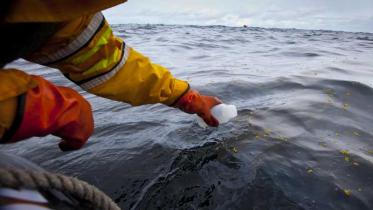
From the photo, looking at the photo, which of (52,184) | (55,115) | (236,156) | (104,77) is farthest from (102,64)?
(236,156)

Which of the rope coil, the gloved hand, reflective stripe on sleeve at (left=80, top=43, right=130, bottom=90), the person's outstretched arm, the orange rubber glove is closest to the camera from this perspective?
the rope coil

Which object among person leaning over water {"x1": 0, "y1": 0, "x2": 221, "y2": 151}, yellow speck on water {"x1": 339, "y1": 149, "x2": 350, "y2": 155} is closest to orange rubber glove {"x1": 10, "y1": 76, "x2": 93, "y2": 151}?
person leaning over water {"x1": 0, "y1": 0, "x2": 221, "y2": 151}

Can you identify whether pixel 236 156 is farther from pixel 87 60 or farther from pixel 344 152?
pixel 87 60

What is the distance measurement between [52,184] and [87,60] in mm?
776

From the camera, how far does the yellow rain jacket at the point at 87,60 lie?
145 centimetres

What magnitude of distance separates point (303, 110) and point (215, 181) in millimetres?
2221

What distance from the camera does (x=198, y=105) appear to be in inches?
104

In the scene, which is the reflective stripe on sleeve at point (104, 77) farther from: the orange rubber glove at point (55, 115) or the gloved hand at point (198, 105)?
the gloved hand at point (198, 105)

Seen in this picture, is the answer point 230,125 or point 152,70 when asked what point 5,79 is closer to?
point 152,70

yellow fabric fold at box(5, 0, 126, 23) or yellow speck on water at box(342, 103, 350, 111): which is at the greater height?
yellow fabric fold at box(5, 0, 126, 23)

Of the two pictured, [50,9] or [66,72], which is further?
[66,72]

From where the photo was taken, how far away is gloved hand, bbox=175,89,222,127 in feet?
8.38

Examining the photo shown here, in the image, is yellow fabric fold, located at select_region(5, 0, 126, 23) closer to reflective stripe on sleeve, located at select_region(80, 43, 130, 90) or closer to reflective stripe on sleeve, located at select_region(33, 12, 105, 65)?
reflective stripe on sleeve, located at select_region(33, 12, 105, 65)

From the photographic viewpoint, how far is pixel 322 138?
3652 millimetres
